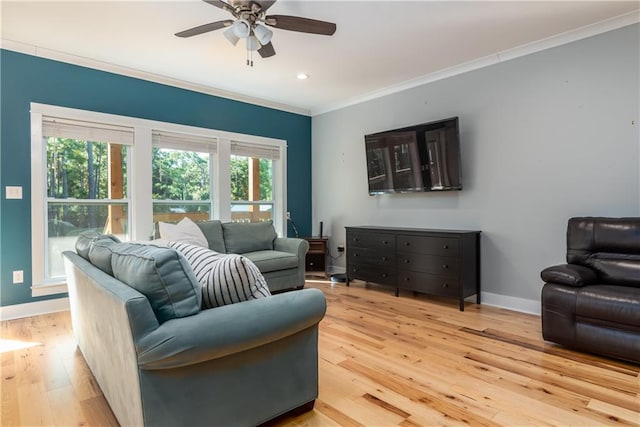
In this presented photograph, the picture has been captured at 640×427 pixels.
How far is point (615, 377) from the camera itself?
7.04ft

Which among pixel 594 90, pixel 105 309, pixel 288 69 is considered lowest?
pixel 105 309

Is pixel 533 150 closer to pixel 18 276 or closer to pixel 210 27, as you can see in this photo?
pixel 210 27

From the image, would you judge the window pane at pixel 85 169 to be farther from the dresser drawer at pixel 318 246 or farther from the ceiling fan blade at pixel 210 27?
the dresser drawer at pixel 318 246

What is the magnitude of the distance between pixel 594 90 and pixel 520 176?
0.90 meters

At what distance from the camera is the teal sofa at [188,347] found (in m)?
1.27

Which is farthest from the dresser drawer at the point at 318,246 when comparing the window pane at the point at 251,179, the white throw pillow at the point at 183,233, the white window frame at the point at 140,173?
the white throw pillow at the point at 183,233

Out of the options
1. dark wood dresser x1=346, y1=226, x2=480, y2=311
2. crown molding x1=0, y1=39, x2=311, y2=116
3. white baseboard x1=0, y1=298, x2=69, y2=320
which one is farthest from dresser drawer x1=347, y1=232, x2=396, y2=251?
white baseboard x1=0, y1=298, x2=69, y2=320

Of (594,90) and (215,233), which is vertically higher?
(594,90)

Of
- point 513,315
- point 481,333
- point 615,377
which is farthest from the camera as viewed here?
point 513,315

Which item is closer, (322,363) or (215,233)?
(322,363)

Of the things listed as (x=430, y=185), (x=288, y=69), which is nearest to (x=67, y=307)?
(x=288, y=69)

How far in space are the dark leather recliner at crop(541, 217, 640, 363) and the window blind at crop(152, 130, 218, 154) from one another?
390cm

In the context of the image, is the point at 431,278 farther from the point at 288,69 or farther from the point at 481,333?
the point at 288,69

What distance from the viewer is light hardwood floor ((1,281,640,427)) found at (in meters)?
1.76
